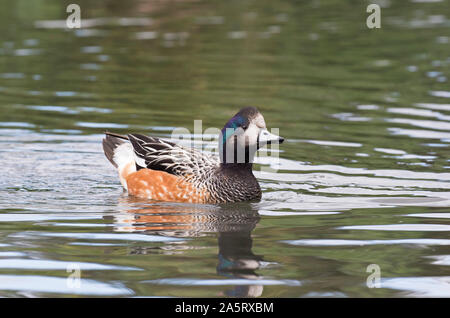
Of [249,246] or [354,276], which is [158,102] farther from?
[354,276]

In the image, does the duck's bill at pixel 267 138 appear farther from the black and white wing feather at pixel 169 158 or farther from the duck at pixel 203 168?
the black and white wing feather at pixel 169 158

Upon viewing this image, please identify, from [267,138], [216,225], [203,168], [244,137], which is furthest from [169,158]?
[216,225]

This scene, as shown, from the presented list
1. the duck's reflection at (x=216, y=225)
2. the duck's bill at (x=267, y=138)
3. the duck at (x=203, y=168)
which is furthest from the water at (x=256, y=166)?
the duck's bill at (x=267, y=138)

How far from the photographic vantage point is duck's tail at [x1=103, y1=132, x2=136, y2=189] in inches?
411

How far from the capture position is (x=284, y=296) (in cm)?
647

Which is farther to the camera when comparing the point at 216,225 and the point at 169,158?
the point at 169,158

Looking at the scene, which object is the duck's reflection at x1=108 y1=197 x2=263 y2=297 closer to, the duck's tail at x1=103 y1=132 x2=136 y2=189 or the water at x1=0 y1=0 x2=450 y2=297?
the water at x1=0 y1=0 x2=450 y2=297

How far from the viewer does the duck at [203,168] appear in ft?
31.0

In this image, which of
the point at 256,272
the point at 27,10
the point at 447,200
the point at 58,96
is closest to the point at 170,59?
the point at 58,96

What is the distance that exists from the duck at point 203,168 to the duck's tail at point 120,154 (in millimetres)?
22

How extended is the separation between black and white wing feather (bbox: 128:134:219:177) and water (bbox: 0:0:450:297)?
51cm

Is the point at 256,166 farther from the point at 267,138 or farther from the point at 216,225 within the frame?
the point at 216,225

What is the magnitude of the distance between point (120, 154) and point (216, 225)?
8.23 feet

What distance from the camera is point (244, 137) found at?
9.48 meters
